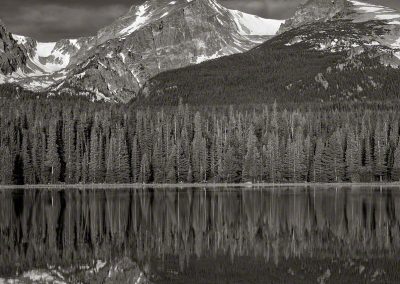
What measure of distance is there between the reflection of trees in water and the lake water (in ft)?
0.27

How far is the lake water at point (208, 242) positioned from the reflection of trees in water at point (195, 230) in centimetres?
8

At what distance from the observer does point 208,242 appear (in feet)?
188

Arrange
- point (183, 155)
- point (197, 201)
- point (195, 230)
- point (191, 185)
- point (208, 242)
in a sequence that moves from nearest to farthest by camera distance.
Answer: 1. point (208, 242)
2. point (195, 230)
3. point (197, 201)
4. point (191, 185)
5. point (183, 155)

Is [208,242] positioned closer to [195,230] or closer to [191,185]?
[195,230]

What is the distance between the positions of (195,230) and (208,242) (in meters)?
7.79

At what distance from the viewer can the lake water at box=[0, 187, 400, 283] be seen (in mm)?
44719

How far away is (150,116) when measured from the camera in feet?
650

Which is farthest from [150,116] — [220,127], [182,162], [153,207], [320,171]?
[153,207]

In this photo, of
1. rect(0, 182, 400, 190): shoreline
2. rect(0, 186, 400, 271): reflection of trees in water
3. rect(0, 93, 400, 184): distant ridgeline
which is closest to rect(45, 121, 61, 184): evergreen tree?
rect(0, 93, 400, 184): distant ridgeline

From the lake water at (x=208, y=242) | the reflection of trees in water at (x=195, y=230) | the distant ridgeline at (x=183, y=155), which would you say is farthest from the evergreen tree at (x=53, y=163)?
the lake water at (x=208, y=242)

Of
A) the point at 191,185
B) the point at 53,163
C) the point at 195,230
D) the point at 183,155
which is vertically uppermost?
the point at 183,155

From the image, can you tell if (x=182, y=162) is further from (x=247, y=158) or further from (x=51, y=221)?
(x=51, y=221)

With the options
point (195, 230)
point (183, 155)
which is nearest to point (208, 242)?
point (195, 230)

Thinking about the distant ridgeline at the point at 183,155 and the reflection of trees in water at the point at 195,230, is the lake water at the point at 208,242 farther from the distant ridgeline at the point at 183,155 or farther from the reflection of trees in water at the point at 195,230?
the distant ridgeline at the point at 183,155
